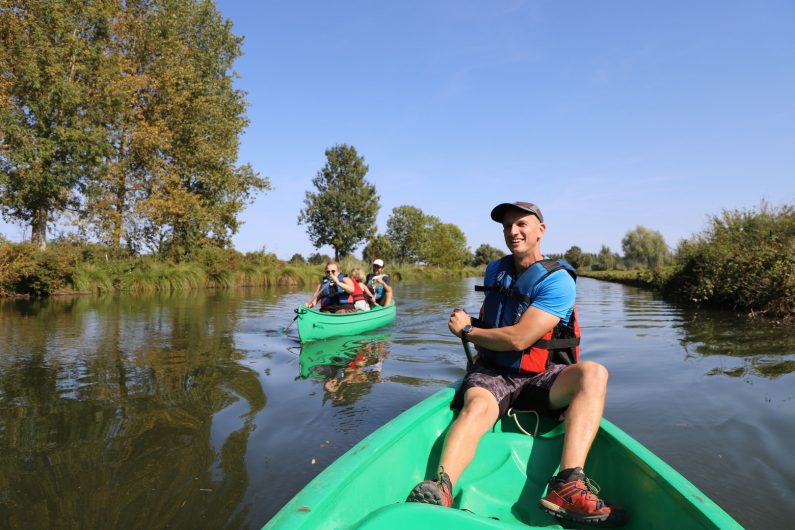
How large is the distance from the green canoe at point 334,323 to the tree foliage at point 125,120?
1466 cm

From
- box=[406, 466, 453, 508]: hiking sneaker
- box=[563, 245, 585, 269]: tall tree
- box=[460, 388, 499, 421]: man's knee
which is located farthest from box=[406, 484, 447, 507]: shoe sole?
box=[563, 245, 585, 269]: tall tree

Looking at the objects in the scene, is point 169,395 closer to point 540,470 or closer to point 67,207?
point 540,470

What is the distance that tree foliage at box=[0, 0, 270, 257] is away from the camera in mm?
17547

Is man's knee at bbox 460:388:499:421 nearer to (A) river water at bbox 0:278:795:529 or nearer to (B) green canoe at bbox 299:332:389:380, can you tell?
(A) river water at bbox 0:278:795:529

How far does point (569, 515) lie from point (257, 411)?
3201 millimetres

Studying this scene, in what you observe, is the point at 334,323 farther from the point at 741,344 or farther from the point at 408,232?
the point at 408,232

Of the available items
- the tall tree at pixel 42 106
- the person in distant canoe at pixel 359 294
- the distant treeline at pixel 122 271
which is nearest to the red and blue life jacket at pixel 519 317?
the person in distant canoe at pixel 359 294

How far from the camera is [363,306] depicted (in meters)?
9.81

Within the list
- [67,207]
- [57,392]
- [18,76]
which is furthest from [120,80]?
[57,392]

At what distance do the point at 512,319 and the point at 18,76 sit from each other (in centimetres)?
2134

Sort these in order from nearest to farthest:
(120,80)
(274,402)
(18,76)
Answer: (274,402) < (18,76) < (120,80)

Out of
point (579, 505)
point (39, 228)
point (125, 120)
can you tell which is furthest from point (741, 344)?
point (125, 120)

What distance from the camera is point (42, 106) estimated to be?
57.8ft

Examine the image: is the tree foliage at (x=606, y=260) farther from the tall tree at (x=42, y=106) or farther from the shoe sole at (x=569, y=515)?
the shoe sole at (x=569, y=515)
